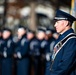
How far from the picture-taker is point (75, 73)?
20.9 feet

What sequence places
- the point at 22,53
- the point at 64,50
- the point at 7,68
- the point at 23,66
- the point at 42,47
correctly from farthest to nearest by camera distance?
the point at 7,68 < the point at 42,47 < the point at 23,66 < the point at 22,53 < the point at 64,50

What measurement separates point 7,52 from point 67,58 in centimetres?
631

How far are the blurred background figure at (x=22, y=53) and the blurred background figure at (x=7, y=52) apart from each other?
26 centimetres

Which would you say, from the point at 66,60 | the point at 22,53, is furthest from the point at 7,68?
the point at 66,60

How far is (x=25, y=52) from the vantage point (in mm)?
11945

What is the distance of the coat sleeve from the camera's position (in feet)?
20.4

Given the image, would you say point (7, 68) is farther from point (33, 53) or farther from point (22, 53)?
point (22, 53)

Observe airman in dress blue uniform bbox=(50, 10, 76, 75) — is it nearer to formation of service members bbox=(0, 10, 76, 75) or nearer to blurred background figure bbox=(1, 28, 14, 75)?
formation of service members bbox=(0, 10, 76, 75)

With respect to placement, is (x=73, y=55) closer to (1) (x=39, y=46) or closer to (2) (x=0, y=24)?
(1) (x=39, y=46)

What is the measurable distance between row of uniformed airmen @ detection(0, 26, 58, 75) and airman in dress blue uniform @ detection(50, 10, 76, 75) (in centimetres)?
546

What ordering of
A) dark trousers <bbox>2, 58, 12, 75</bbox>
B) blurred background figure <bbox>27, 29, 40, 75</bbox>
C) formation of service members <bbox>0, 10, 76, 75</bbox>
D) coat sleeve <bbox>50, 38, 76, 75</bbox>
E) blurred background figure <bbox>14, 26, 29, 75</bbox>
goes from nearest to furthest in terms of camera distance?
1. coat sleeve <bbox>50, 38, 76, 75</bbox>
2. blurred background figure <bbox>14, 26, 29, 75</bbox>
3. formation of service members <bbox>0, 10, 76, 75</bbox>
4. blurred background figure <bbox>27, 29, 40, 75</bbox>
5. dark trousers <bbox>2, 58, 12, 75</bbox>

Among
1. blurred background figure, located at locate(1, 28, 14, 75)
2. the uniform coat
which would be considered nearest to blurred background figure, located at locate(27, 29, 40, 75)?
blurred background figure, located at locate(1, 28, 14, 75)

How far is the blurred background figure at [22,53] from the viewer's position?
39.1ft

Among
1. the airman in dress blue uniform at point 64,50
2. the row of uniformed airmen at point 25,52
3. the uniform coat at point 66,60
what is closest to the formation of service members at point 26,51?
the row of uniformed airmen at point 25,52
